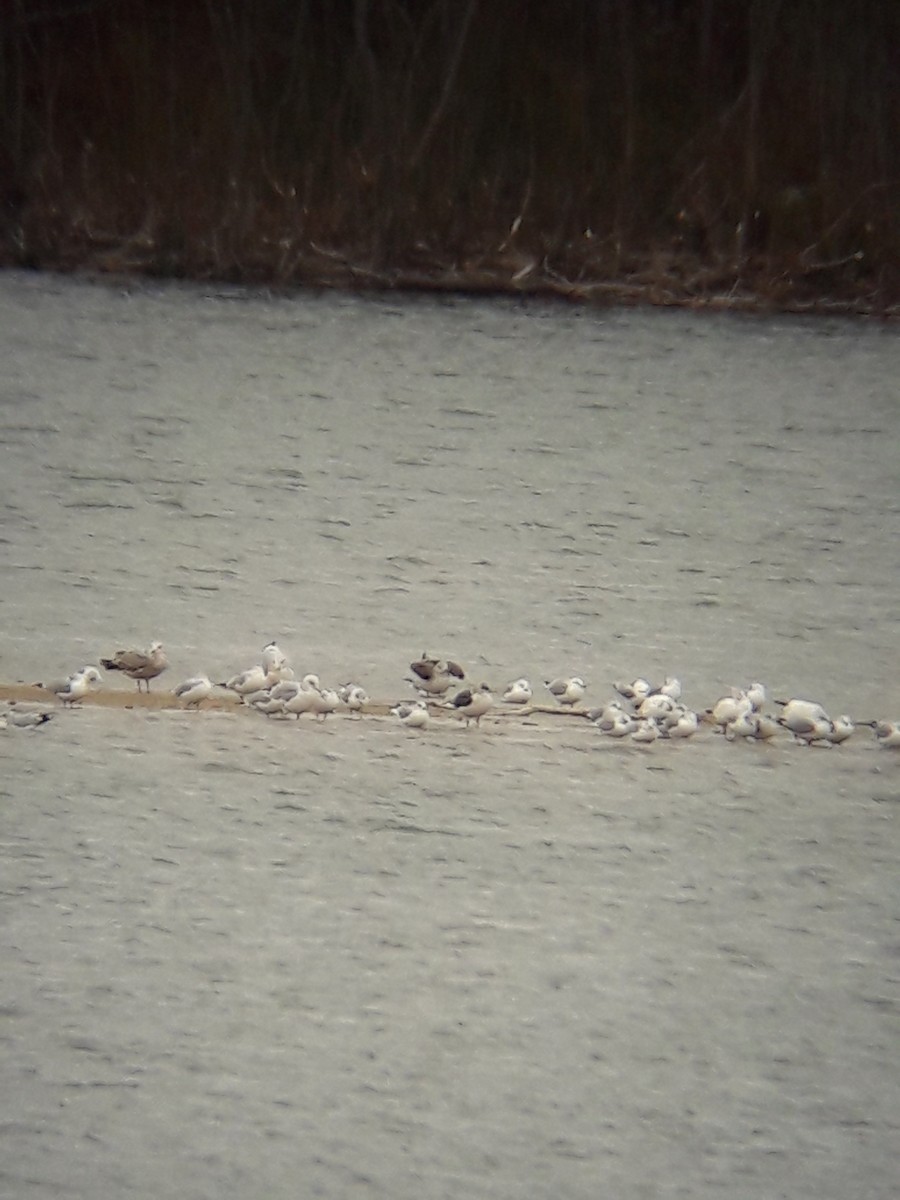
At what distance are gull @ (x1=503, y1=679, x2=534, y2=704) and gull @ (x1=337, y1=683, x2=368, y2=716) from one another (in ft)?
0.56

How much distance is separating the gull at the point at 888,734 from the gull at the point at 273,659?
0.71 meters

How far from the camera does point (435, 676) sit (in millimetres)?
1595

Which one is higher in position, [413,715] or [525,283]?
[525,283]

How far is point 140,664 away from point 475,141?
738mm

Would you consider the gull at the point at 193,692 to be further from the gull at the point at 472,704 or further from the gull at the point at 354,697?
the gull at the point at 472,704

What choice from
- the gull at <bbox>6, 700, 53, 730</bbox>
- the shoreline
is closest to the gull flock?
the gull at <bbox>6, 700, 53, 730</bbox>

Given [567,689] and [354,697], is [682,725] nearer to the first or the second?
[567,689]

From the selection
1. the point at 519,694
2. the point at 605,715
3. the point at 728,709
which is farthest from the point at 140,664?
the point at 728,709

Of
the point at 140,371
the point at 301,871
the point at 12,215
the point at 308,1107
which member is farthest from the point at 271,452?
the point at 308,1107

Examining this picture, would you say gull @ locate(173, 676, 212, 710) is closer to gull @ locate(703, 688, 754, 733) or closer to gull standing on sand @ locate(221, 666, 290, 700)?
gull standing on sand @ locate(221, 666, 290, 700)

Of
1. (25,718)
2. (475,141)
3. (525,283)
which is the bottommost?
(25,718)

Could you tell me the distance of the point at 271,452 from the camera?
1.70m

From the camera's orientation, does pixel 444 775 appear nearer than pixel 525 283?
Yes

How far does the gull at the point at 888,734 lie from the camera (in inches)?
60.7
